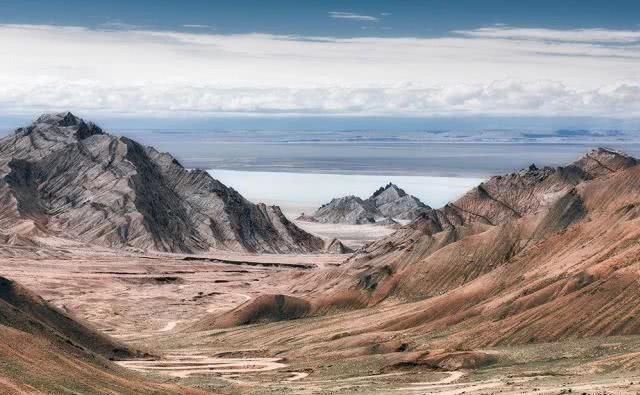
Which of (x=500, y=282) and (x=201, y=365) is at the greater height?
(x=500, y=282)

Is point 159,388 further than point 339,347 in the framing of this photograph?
No

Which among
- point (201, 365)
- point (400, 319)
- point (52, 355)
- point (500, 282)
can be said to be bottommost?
point (201, 365)

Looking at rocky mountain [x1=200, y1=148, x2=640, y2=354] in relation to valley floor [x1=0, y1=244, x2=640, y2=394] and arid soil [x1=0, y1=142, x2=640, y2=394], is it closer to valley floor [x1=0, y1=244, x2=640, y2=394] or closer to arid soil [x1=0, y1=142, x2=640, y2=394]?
arid soil [x1=0, y1=142, x2=640, y2=394]

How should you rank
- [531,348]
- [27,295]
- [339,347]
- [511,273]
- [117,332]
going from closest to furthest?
[531,348], [27,295], [339,347], [511,273], [117,332]

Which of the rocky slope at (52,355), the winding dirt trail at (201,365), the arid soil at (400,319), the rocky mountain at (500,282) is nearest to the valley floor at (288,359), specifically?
the winding dirt trail at (201,365)

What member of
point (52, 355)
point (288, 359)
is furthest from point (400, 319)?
point (52, 355)

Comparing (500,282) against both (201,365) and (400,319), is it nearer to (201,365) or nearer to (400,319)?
(400,319)

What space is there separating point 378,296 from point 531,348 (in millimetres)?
52143

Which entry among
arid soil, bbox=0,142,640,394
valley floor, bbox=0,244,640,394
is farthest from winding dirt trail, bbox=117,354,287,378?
arid soil, bbox=0,142,640,394

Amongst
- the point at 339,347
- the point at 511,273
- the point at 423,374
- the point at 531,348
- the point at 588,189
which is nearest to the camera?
the point at 423,374

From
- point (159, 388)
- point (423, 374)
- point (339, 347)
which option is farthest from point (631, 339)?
point (159, 388)

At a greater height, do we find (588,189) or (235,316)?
(588,189)

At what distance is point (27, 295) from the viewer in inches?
4060

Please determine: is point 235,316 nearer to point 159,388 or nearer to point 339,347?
point 339,347
